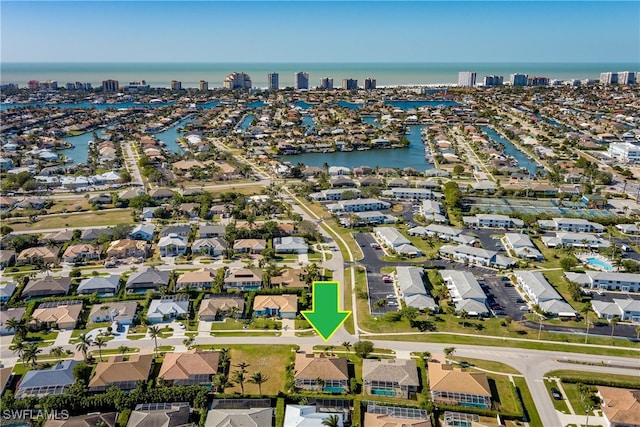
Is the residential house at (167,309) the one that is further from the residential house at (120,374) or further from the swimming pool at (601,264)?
the swimming pool at (601,264)

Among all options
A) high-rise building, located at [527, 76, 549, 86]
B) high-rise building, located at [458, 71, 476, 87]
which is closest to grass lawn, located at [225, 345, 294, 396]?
high-rise building, located at [458, 71, 476, 87]

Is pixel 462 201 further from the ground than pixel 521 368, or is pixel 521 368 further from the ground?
pixel 462 201

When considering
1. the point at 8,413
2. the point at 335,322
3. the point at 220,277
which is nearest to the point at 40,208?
the point at 220,277

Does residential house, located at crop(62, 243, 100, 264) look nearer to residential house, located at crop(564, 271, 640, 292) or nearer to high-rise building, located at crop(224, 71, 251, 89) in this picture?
residential house, located at crop(564, 271, 640, 292)

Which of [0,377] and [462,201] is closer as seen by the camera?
[0,377]

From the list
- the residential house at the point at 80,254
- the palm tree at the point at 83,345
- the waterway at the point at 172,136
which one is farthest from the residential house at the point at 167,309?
the waterway at the point at 172,136

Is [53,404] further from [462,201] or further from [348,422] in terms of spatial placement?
[462,201]
